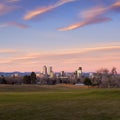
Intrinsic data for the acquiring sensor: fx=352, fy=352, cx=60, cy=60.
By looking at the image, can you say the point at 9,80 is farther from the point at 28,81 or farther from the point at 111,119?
the point at 111,119

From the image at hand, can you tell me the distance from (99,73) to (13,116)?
154 m

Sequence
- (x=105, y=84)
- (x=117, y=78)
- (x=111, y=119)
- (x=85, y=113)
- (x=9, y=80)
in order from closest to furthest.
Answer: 1. (x=111, y=119)
2. (x=85, y=113)
3. (x=105, y=84)
4. (x=117, y=78)
5. (x=9, y=80)

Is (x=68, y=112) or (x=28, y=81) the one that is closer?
(x=68, y=112)

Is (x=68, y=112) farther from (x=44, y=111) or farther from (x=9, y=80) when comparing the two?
(x=9, y=80)

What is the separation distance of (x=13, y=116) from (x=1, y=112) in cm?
174

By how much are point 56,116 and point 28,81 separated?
151149 mm

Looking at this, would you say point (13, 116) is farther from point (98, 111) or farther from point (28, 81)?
point (28, 81)

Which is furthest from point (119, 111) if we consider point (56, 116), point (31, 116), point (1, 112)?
point (1, 112)

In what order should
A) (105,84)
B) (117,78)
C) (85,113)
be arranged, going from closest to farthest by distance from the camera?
1. (85,113)
2. (105,84)
3. (117,78)

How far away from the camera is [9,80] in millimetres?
179125

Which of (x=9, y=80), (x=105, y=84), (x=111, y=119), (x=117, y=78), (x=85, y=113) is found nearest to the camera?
(x=111, y=119)

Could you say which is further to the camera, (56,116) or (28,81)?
(28,81)

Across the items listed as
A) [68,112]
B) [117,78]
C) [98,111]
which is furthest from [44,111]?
[117,78]

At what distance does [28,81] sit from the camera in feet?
568
